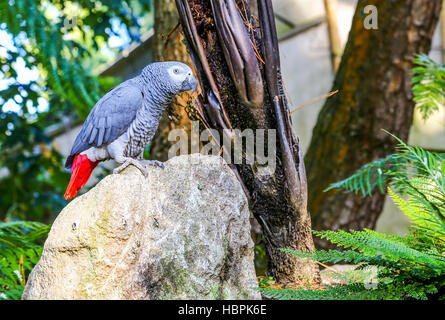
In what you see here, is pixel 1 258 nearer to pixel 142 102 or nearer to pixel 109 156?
pixel 109 156

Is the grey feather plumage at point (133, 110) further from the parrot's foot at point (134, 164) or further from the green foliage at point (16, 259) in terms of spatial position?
the green foliage at point (16, 259)

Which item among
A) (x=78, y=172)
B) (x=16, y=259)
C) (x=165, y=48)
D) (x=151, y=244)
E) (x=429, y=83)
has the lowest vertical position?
(x=16, y=259)

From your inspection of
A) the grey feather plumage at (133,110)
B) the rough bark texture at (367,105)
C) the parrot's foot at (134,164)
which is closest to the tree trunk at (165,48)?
the grey feather plumage at (133,110)

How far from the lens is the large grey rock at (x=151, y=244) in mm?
729

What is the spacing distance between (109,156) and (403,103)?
132 cm

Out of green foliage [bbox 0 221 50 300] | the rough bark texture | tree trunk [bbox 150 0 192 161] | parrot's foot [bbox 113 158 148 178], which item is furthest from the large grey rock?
the rough bark texture

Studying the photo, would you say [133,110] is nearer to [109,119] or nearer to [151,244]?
[109,119]

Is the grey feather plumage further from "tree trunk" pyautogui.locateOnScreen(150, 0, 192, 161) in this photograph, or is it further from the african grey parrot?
"tree trunk" pyautogui.locateOnScreen(150, 0, 192, 161)

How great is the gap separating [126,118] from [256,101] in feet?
1.08

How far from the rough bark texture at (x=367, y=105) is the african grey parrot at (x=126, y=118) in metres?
1.00

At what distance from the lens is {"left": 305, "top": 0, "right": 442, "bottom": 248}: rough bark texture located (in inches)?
66.7

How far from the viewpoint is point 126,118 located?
97 cm

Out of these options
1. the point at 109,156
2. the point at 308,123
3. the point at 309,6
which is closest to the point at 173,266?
the point at 109,156

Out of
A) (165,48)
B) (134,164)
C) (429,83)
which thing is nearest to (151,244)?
(134,164)
